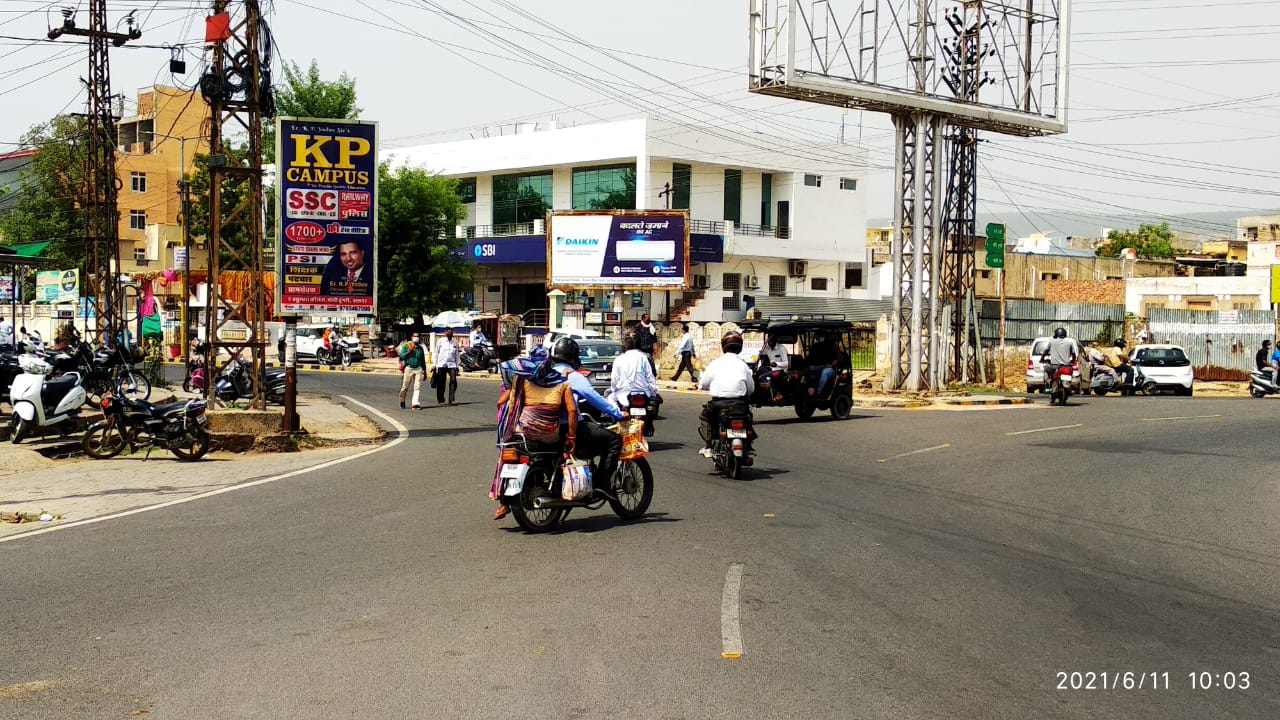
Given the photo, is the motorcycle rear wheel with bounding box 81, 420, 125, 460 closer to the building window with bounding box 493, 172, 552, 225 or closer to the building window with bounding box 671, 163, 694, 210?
the building window with bounding box 671, 163, 694, 210

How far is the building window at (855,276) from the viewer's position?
7056cm

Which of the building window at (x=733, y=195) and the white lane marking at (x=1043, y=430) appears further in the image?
the building window at (x=733, y=195)

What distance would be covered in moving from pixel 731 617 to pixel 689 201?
183 feet

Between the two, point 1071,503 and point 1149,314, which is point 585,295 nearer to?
point 1149,314

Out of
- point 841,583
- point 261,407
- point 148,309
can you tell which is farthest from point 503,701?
point 148,309

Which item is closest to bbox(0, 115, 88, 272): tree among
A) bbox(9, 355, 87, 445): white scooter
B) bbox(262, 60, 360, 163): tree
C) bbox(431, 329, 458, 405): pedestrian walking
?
bbox(262, 60, 360, 163): tree

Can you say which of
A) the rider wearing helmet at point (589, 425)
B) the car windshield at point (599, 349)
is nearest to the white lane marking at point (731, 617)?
the rider wearing helmet at point (589, 425)

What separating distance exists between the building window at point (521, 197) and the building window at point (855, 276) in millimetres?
18838

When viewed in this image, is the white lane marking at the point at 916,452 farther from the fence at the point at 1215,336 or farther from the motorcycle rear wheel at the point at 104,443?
the fence at the point at 1215,336

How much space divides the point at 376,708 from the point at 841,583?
3.98 metres

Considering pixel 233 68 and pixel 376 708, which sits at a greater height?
pixel 233 68

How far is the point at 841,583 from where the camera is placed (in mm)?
8406

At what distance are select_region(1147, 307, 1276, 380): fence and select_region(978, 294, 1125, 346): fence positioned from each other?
1.57 metres

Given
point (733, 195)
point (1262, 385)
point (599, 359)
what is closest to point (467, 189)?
point (733, 195)
